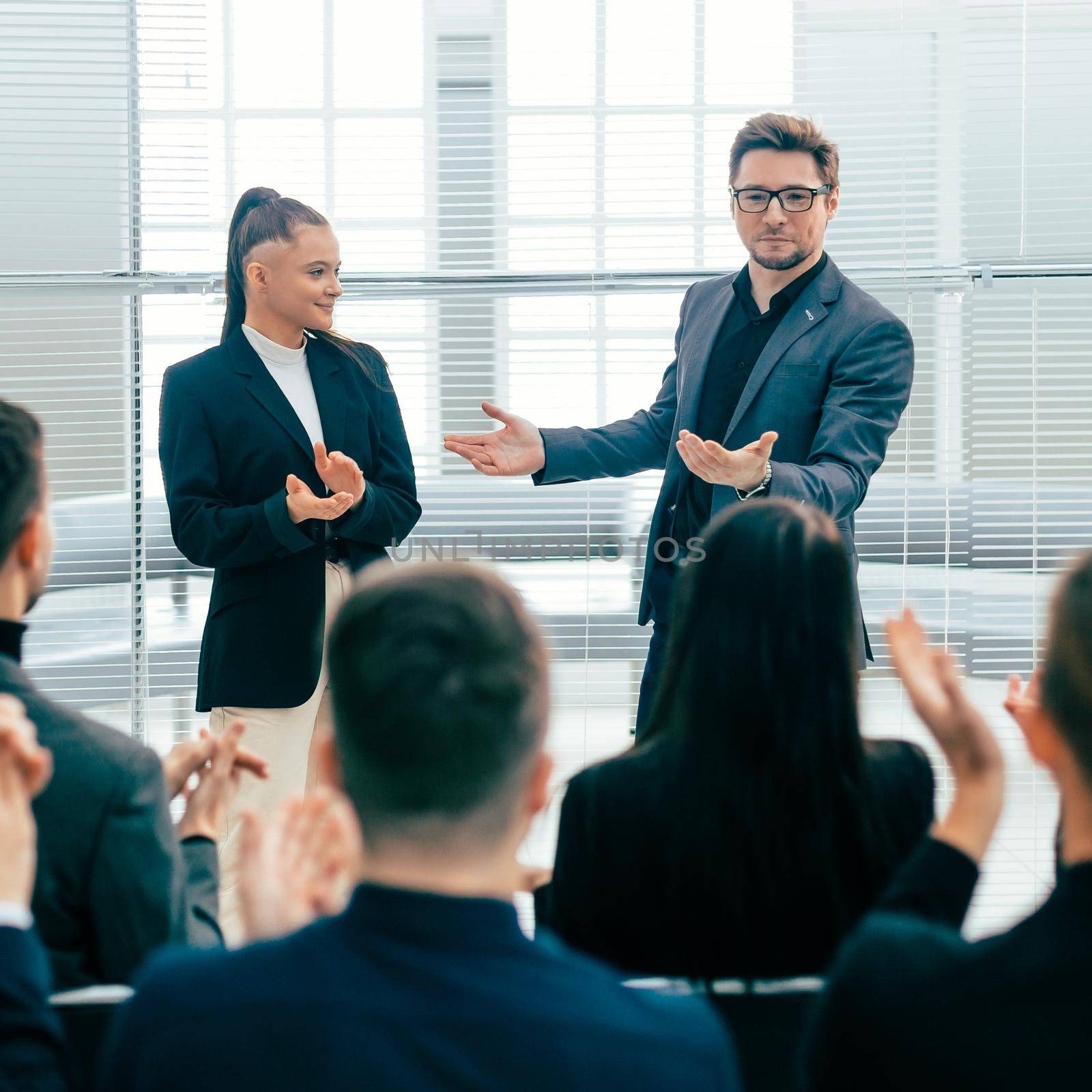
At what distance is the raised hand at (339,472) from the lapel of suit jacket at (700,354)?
2.58 ft

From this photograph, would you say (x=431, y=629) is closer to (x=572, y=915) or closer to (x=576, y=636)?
(x=572, y=915)

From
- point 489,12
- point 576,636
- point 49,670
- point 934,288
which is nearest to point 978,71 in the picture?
point 934,288

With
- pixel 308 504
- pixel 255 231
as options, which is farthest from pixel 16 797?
pixel 255 231

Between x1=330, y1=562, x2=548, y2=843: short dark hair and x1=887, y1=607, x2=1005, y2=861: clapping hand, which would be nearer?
x1=330, y1=562, x2=548, y2=843: short dark hair

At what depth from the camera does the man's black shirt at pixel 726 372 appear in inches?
111

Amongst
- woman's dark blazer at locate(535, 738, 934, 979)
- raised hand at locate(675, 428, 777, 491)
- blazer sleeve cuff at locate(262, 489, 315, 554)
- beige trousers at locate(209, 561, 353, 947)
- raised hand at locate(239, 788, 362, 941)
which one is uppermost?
raised hand at locate(675, 428, 777, 491)

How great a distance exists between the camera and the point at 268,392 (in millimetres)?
2758

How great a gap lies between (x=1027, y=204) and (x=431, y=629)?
306cm

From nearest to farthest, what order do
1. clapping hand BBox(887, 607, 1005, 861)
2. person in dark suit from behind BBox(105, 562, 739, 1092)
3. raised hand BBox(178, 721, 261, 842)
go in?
person in dark suit from behind BBox(105, 562, 739, 1092), clapping hand BBox(887, 607, 1005, 861), raised hand BBox(178, 721, 261, 842)

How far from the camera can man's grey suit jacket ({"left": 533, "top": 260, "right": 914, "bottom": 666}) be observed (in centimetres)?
261

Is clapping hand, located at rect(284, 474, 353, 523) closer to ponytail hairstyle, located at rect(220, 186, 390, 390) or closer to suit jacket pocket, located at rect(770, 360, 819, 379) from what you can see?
ponytail hairstyle, located at rect(220, 186, 390, 390)

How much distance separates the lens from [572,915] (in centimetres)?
139

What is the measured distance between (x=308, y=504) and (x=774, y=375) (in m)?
1.07

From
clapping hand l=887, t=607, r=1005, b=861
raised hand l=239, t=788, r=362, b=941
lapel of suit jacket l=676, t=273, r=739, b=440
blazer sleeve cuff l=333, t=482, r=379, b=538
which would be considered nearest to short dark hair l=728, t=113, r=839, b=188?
lapel of suit jacket l=676, t=273, r=739, b=440
